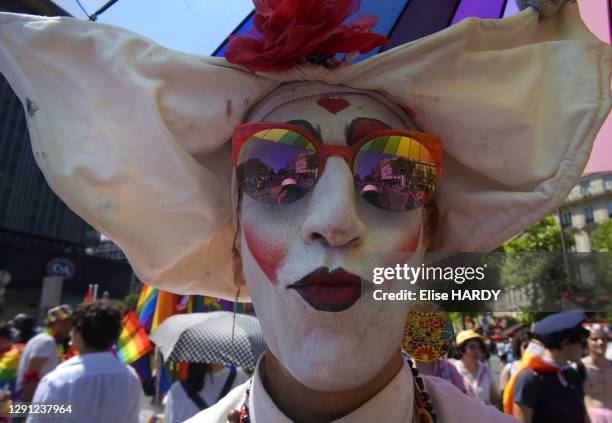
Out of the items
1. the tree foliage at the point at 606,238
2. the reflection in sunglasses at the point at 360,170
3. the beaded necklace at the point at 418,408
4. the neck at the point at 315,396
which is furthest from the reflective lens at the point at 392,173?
the tree foliage at the point at 606,238

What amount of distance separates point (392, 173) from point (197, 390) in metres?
2.61

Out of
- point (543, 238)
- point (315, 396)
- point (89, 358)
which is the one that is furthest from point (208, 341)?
point (543, 238)

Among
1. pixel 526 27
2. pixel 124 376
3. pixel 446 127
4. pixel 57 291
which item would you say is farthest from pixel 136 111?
pixel 57 291

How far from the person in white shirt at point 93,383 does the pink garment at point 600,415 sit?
3.03m

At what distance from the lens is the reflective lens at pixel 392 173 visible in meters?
1.21

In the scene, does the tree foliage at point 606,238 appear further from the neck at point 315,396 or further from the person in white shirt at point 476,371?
the person in white shirt at point 476,371

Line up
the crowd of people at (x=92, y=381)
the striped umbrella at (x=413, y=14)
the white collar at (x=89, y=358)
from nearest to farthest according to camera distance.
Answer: the striped umbrella at (x=413, y=14), the crowd of people at (x=92, y=381), the white collar at (x=89, y=358)

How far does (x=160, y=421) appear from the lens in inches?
153

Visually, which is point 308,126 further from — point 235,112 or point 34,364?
point 34,364

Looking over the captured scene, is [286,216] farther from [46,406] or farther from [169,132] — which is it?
[46,406]

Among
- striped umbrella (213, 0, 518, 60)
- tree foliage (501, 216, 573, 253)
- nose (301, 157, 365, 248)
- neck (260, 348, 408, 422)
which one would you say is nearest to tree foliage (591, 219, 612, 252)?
striped umbrella (213, 0, 518, 60)

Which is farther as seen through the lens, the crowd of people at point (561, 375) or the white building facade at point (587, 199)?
the crowd of people at point (561, 375)

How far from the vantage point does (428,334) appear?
4.62ft

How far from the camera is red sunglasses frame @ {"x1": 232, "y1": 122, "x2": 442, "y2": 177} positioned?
4.06ft
